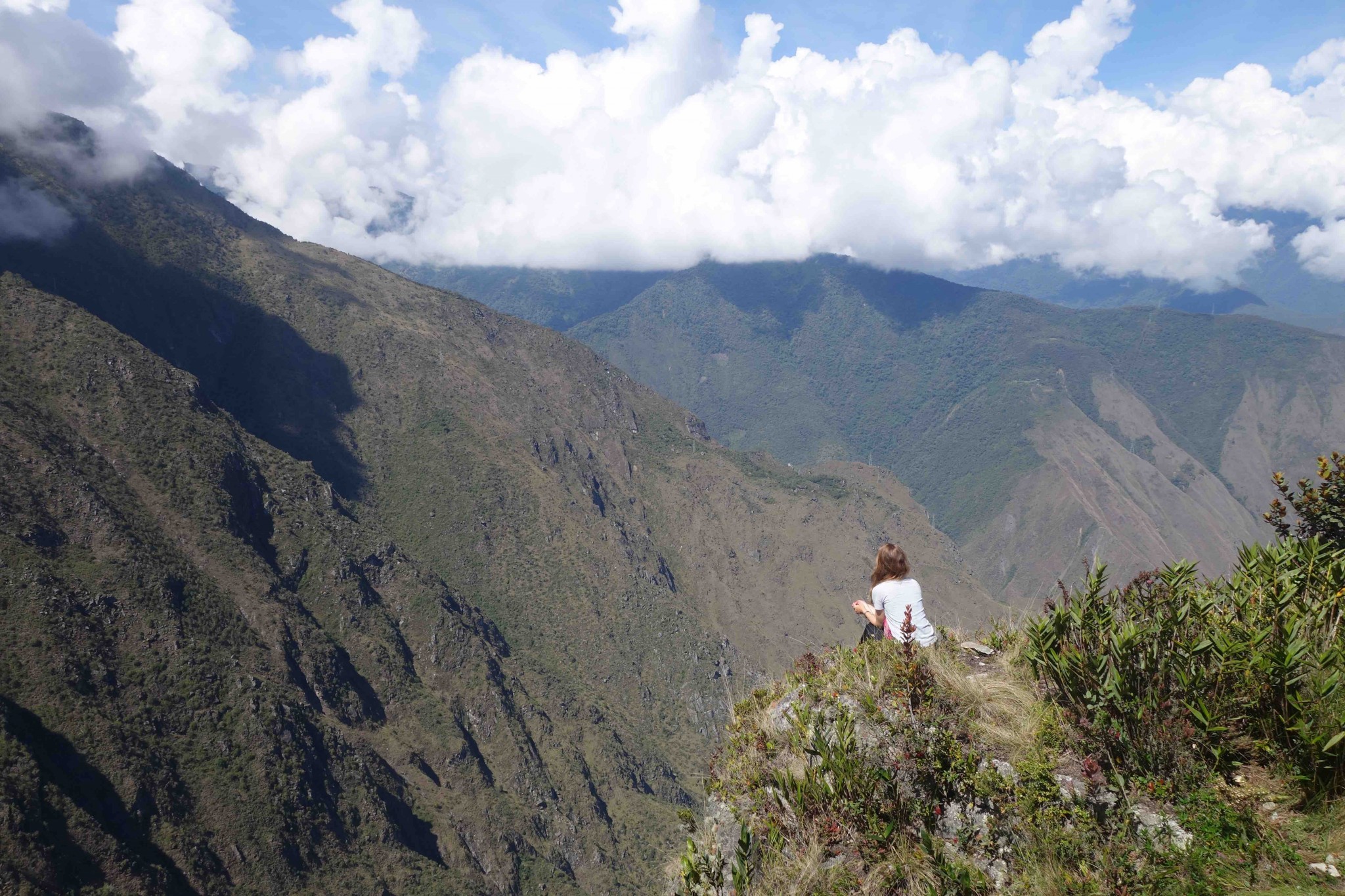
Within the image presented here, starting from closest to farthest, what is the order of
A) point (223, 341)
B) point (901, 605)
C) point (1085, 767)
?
point (1085, 767), point (901, 605), point (223, 341)

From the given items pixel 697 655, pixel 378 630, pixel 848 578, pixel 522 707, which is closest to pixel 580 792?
pixel 522 707

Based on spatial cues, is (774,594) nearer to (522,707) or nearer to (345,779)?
(522,707)

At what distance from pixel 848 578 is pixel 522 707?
95.6m

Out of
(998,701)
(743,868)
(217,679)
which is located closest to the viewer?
(743,868)

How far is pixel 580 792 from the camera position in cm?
10600

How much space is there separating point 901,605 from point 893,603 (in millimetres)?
109

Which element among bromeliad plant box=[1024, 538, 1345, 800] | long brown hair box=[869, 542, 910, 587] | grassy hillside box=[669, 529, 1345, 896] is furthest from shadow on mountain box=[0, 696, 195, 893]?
bromeliad plant box=[1024, 538, 1345, 800]

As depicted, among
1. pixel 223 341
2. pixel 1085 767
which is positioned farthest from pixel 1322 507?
pixel 223 341

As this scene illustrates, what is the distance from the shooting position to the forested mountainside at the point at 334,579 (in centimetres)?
5847

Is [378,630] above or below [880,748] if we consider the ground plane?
below

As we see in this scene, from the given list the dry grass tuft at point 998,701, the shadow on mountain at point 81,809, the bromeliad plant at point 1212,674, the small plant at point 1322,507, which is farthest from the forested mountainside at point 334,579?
the bromeliad plant at point 1212,674

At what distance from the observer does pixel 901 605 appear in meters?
9.41

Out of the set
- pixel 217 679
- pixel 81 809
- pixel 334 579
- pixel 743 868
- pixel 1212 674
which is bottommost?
pixel 81 809

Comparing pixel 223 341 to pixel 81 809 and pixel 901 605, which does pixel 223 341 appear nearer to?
pixel 81 809
